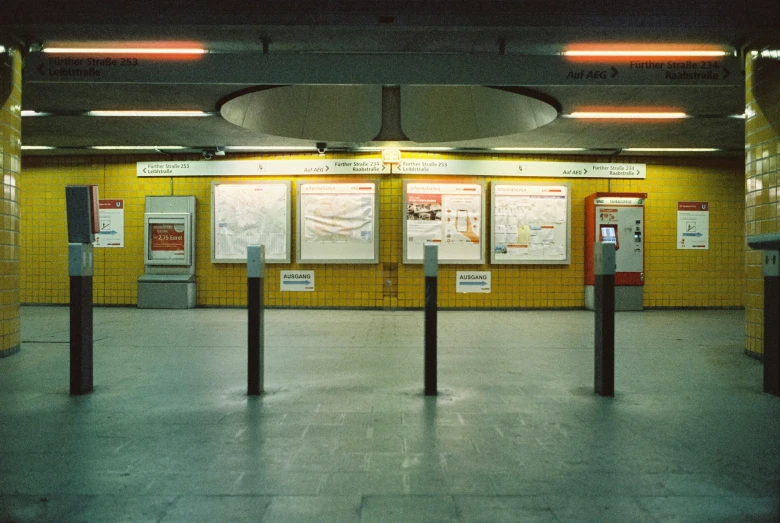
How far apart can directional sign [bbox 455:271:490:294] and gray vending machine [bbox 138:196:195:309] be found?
5.73 m

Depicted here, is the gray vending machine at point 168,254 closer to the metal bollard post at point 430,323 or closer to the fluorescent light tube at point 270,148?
the fluorescent light tube at point 270,148

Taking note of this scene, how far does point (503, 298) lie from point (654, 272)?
343 centimetres

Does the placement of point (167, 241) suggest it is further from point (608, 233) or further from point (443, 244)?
point (608, 233)

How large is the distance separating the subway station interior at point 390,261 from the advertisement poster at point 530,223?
0.22 ft

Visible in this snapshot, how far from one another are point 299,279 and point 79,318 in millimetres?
7075

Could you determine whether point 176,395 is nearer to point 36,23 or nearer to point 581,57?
point 36,23

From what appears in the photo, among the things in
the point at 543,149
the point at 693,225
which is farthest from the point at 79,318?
the point at 693,225

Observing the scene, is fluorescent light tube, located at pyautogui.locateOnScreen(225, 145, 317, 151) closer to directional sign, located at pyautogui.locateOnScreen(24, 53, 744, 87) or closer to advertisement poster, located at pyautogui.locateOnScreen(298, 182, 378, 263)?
advertisement poster, located at pyautogui.locateOnScreen(298, 182, 378, 263)

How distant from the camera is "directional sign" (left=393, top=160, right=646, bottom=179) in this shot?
35.3ft

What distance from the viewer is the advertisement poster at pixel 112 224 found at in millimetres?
11438

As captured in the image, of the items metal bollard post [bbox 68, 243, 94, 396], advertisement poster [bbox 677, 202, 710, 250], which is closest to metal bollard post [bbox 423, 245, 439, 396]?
metal bollard post [bbox 68, 243, 94, 396]

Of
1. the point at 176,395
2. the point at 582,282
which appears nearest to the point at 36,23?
the point at 176,395

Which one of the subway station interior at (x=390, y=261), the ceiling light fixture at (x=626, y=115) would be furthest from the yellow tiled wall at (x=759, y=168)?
the ceiling light fixture at (x=626, y=115)

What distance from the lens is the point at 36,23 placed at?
17.3 ft
